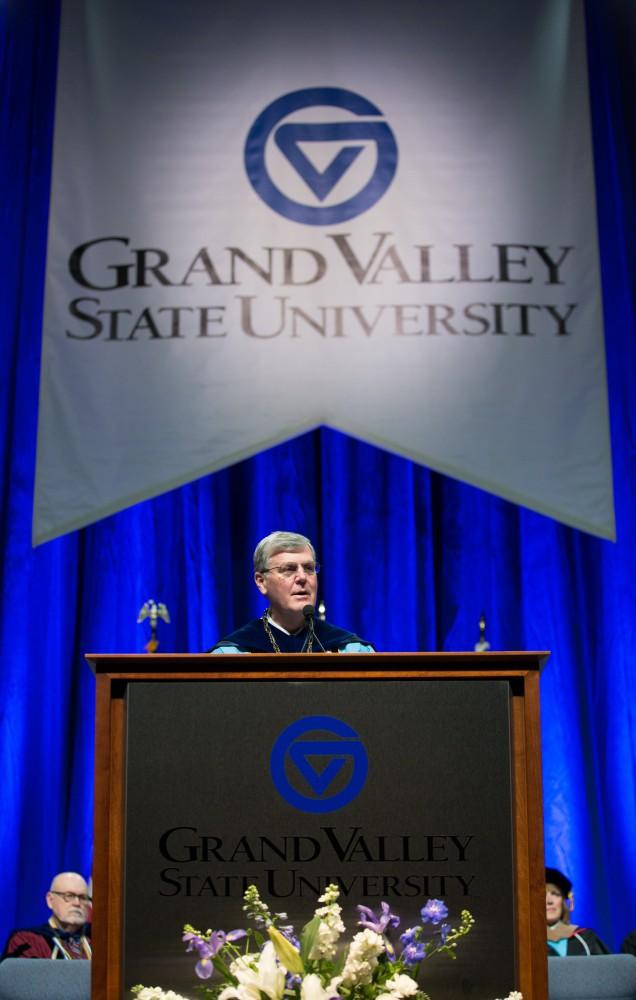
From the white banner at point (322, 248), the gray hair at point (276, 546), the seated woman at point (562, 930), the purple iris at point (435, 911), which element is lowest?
the seated woman at point (562, 930)

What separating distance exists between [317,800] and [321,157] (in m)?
3.83

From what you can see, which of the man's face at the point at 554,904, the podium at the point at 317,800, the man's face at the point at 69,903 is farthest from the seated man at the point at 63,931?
the podium at the point at 317,800

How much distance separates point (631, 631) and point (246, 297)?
2161 millimetres

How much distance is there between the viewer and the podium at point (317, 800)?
203 centimetres

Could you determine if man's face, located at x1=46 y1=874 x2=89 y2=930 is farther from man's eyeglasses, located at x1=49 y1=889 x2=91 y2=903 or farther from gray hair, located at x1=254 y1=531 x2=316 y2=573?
gray hair, located at x1=254 y1=531 x2=316 y2=573

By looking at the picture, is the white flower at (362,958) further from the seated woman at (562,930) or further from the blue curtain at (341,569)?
the blue curtain at (341,569)

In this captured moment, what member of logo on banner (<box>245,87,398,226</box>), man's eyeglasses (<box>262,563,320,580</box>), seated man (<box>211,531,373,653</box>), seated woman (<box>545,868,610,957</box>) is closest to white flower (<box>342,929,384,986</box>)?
seated man (<box>211,531,373,653</box>)

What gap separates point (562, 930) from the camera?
4.77 meters

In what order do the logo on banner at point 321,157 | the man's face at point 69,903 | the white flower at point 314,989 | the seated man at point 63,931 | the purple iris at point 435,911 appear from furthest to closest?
1. the logo on banner at point 321,157
2. the man's face at point 69,903
3. the seated man at point 63,931
4. the purple iris at point 435,911
5. the white flower at point 314,989

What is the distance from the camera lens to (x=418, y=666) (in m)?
2.11

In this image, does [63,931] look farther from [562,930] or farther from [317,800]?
[317,800]

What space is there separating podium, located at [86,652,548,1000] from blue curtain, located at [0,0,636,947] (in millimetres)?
3752

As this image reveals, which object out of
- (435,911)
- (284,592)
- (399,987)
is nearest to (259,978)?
(399,987)

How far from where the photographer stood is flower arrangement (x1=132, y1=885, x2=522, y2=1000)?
1751 millimetres
